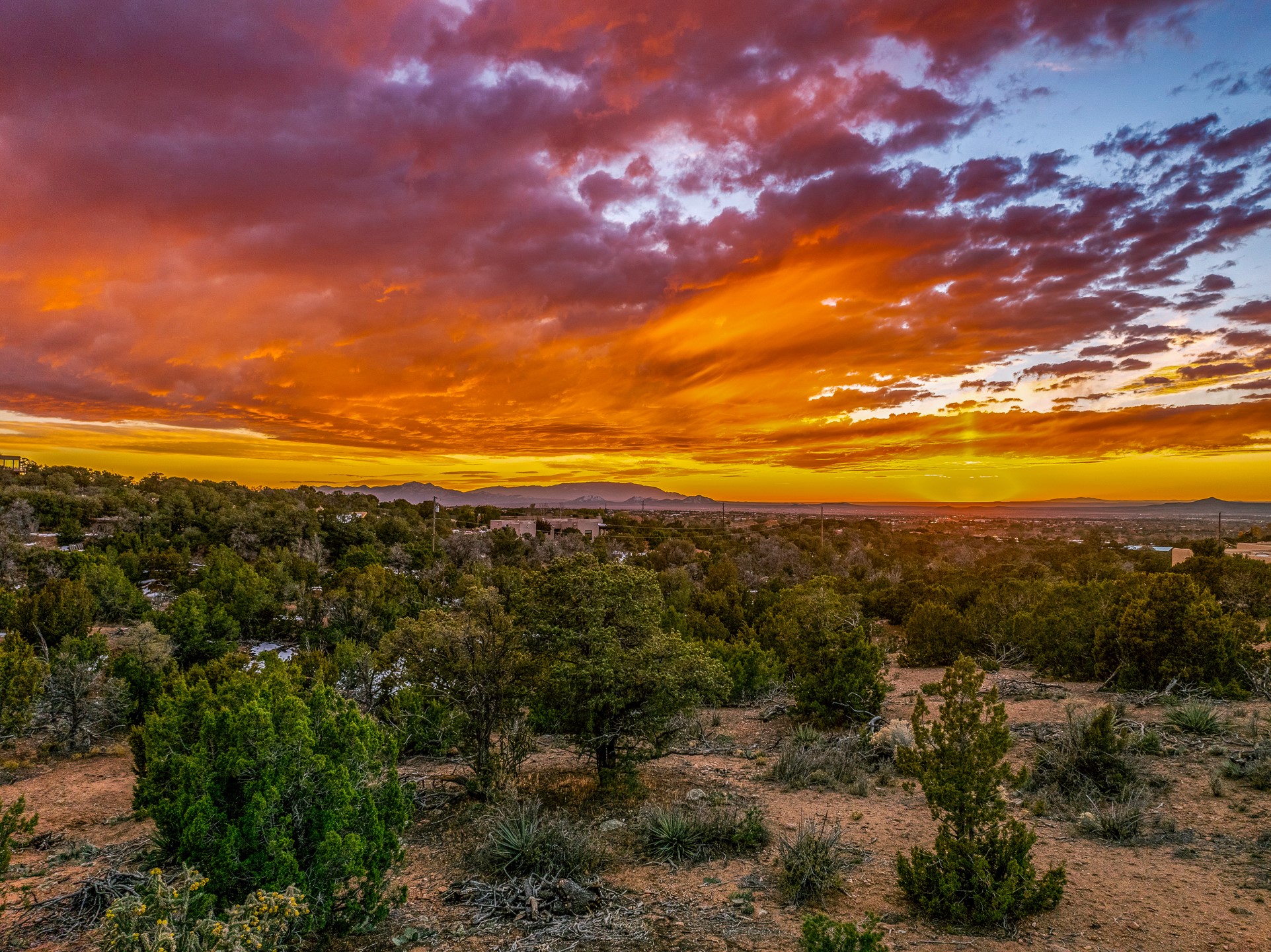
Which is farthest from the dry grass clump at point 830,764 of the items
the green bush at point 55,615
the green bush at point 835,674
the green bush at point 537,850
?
the green bush at point 55,615

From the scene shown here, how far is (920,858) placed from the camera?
653 cm

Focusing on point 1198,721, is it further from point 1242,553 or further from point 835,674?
point 1242,553

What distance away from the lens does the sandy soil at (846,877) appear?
5.84m

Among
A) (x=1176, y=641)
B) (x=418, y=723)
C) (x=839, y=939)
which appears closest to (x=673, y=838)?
(x=839, y=939)

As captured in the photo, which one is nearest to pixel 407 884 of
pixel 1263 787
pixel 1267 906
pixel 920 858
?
pixel 920 858

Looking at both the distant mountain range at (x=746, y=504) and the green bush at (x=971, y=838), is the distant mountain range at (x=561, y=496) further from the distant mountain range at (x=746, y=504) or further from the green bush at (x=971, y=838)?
the green bush at (x=971, y=838)

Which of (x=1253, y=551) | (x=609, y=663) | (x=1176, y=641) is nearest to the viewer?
(x=609, y=663)

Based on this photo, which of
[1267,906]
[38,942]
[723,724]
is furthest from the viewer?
[723,724]

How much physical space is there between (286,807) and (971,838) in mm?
6755

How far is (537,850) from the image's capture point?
7500mm

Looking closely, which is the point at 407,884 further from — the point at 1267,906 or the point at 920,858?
the point at 1267,906

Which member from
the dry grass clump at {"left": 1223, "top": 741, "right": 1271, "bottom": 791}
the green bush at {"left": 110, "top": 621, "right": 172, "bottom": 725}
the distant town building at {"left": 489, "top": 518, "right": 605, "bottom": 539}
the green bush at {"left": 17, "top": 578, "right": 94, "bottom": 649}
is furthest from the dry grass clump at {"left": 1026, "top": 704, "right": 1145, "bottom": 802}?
the distant town building at {"left": 489, "top": 518, "right": 605, "bottom": 539}

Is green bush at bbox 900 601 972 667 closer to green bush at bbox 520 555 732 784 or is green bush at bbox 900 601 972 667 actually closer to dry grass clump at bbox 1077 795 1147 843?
dry grass clump at bbox 1077 795 1147 843

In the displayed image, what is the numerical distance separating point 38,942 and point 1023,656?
22921 millimetres
